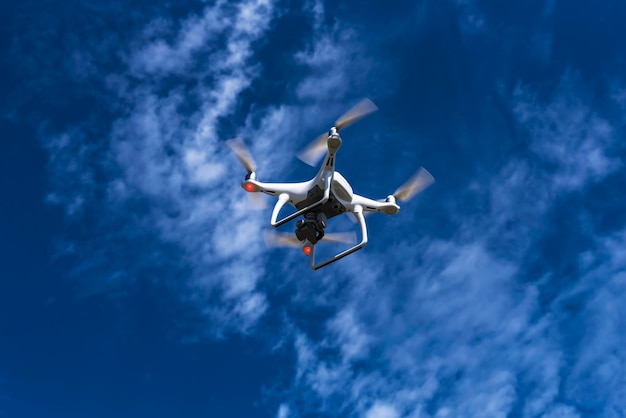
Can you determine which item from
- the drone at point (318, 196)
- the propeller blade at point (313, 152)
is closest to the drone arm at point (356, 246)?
the drone at point (318, 196)

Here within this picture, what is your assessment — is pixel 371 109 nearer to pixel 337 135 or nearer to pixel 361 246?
pixel 337 135

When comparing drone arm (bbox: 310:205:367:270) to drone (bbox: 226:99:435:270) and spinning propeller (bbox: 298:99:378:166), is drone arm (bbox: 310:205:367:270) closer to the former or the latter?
drone (bbox: 226:99:435:270)

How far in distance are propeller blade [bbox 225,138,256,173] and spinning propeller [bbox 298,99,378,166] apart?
139 inches

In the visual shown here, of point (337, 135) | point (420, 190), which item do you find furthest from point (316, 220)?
point (420, 190)

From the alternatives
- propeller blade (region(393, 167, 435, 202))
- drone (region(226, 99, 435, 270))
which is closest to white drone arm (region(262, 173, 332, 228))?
drone (region(226, 99, 435, 270))

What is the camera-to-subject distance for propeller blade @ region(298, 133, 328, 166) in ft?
123

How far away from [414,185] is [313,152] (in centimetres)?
843

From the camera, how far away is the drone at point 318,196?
119 feet

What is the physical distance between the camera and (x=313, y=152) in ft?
124

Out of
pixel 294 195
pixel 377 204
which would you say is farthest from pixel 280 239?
pixel 377 204

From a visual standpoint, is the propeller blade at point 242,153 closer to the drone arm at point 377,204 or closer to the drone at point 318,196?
the drone at point 318,196

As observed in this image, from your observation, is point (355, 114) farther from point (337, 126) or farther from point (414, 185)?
point (414, 185)

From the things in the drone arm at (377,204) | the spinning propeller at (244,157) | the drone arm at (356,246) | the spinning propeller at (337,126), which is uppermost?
the spinning propeller at (244,157)

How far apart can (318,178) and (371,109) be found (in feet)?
17.1
